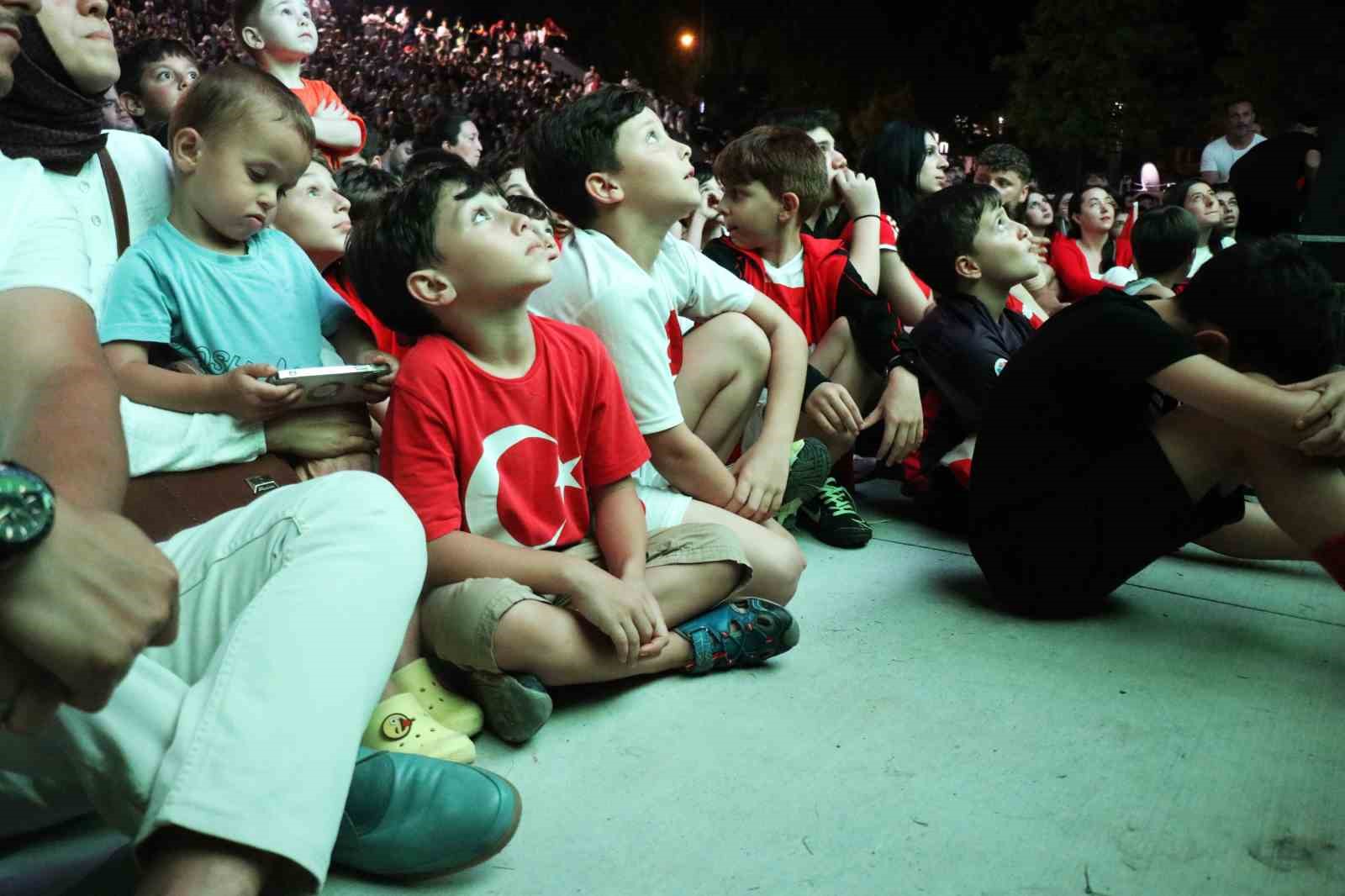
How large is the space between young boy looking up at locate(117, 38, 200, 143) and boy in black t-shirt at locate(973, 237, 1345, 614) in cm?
271

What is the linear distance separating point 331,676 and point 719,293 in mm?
1687

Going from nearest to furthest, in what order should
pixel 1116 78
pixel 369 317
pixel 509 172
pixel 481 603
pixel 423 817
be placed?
pixel 423 817
pixel 481 603
pixel 369 317
pixel 509 172
pixel 1116 78

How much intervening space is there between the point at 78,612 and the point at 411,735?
3.02 ft

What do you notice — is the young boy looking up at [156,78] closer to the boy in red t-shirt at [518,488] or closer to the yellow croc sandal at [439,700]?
the boy in red t-shirt at [518,488]

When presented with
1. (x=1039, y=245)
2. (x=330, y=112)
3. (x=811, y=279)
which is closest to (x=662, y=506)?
(x=811, y=279)

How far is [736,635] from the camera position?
2.00 metres

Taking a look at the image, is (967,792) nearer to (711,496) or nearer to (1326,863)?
(1326,863)

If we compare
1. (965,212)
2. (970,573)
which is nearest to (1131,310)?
(970,573)

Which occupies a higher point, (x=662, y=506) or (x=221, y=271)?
(x=221, y=271)

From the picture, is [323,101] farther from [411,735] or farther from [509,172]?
[411,735]

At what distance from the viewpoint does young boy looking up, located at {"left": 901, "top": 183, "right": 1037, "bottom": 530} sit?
119 inches

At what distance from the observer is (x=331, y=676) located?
110 cm

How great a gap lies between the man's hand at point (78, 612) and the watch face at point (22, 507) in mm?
13

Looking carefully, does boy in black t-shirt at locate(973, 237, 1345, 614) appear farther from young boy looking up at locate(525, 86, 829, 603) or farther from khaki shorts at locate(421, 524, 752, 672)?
khaki shorts at locate(421, 524, 752, 672)
